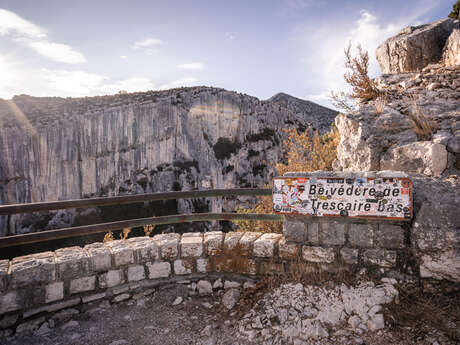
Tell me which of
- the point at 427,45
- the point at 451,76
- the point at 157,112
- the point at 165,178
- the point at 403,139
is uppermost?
the point at 157,112

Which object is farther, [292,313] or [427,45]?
[427,45]

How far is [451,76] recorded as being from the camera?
439 centimetres

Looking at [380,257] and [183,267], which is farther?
[183,267]

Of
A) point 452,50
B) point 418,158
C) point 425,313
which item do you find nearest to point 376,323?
point 425,313

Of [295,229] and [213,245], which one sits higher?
[295,229]

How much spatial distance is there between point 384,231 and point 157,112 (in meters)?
40.6

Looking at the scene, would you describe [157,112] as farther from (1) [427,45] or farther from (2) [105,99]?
(1) [427,45]

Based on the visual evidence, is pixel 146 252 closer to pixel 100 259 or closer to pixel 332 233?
pixel 100 259

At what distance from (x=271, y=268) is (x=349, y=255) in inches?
31.0

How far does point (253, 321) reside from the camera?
2344mm

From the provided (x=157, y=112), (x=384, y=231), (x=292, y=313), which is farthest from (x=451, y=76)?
(x=157, y=112)

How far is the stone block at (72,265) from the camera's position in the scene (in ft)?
8.52

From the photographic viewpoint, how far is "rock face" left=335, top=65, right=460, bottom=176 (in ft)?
9.91

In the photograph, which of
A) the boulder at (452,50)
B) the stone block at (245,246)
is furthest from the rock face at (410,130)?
the stone block at (245,246)
